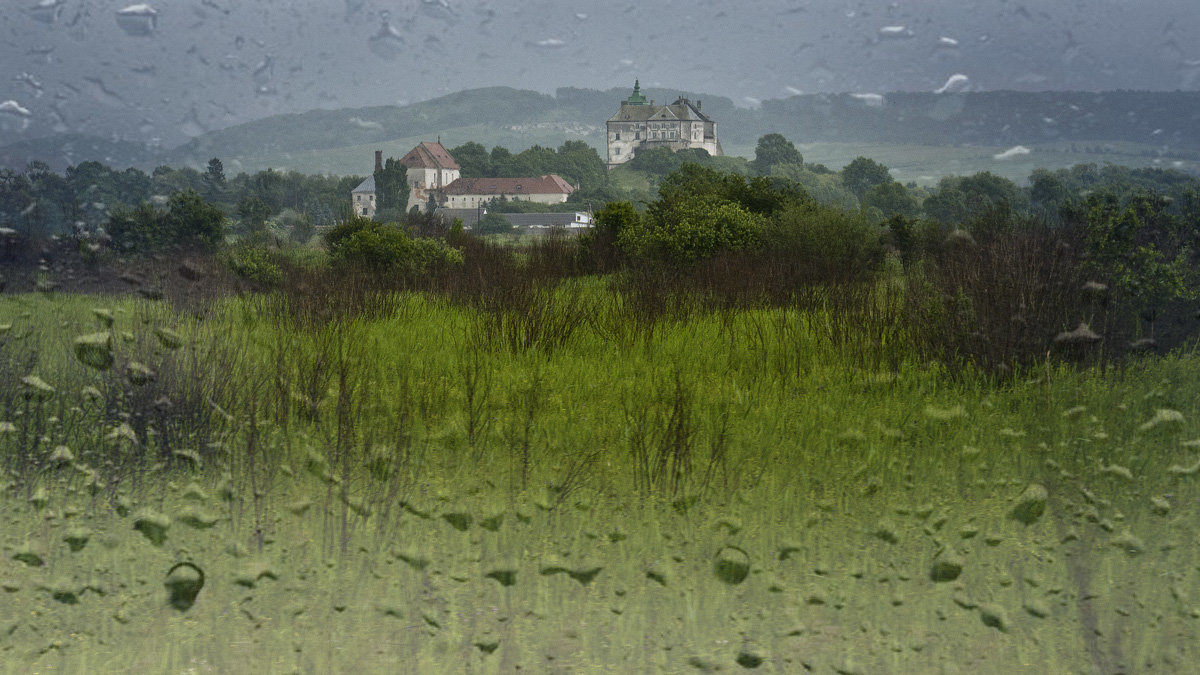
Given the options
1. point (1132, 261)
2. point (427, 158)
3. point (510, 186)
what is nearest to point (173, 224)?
point (1132, 261)

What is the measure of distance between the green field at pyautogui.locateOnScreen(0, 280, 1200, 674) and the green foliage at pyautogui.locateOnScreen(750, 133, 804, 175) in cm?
12024

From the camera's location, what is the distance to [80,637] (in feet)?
11.5

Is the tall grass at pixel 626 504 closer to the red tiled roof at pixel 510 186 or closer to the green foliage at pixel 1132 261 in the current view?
the green foliage at pixel 1132 261

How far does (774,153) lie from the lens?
12512cm

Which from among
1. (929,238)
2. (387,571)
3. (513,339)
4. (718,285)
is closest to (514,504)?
(387,571)

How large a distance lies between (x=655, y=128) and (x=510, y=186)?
40.0 metres

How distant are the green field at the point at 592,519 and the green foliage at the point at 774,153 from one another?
12024 centimetres

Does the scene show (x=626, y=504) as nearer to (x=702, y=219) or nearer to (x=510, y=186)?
(x=702, y=219)

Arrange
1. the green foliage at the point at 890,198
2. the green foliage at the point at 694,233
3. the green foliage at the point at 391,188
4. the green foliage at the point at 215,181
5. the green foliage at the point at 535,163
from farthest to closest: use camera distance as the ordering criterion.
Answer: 1. the green foliage at the point at 535,163
2. the green foliage at the point at 391,188
3. the green foliage at the point at 215,181
4. the green foliage at the point at 890,198
5. the green foliage at the point at 694,233

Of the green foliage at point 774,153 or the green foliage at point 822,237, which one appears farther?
the green foliage at point 774,153

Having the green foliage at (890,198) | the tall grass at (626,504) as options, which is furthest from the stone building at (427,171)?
the tall grass at (626,504)

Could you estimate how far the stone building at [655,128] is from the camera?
507ft

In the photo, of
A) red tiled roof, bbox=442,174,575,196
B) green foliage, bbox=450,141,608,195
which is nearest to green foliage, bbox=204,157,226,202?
red tiled roof, bbox=442,174,575,196

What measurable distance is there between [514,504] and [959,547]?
7.24 ft
